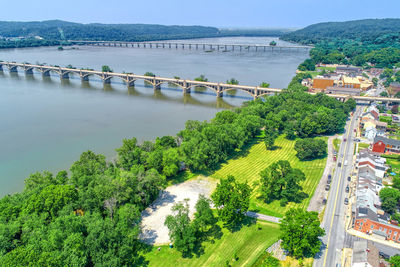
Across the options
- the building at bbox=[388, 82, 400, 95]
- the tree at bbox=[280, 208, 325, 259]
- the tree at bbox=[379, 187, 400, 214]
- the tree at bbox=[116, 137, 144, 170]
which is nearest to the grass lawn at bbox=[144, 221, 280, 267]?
the tree at bbox=[280, 208, 325, 259]

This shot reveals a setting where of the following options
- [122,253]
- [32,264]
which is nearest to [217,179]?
[122,253]

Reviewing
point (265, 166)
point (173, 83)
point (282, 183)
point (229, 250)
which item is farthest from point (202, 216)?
point (173, 83)

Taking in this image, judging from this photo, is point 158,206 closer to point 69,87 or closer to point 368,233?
point 368,233

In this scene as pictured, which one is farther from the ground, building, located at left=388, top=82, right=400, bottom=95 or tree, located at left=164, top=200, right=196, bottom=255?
building, located at left=388, top=82, right=400, bottom=95

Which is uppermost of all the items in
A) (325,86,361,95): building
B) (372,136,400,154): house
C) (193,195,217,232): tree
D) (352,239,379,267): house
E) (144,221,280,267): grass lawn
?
(325,86,361,95): building

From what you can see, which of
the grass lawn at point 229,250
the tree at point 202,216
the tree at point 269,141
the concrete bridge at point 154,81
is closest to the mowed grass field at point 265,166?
the tree at point 269,141

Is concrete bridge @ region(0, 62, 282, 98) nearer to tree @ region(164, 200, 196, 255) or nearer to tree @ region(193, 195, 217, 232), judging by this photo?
tree @ region(193, 195, 217, 232)

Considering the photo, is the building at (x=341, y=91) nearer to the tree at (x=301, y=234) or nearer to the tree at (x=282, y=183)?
the tree at (x=282, y=183)
